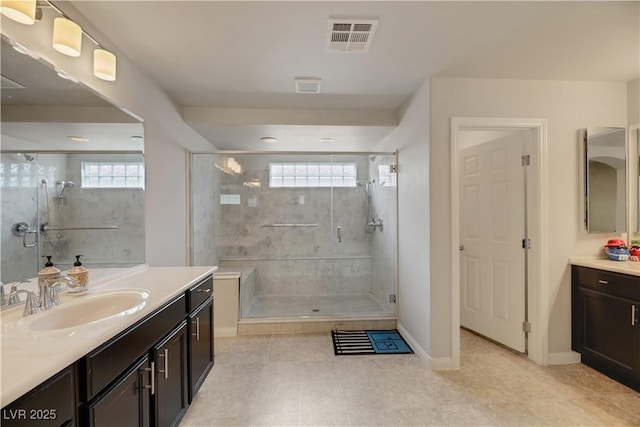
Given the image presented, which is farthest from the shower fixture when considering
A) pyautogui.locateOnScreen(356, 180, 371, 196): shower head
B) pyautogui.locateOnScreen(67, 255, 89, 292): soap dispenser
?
pyautogui.locateOnScreen(356, 180, 371, 196): shower head

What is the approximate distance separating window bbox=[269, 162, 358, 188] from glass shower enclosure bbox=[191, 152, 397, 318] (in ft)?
0.04

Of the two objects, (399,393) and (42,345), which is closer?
(42,345)

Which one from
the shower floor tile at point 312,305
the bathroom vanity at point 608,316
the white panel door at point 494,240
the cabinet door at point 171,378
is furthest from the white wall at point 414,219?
the cabinet door at point 171,378

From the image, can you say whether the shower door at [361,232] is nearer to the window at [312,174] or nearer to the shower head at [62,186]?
the window at [312,174]

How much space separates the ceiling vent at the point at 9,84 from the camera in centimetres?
122

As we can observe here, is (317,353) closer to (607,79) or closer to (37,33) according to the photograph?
(37,33)

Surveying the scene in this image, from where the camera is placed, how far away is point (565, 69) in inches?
90.4

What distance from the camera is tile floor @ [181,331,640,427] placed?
1830 millimetres

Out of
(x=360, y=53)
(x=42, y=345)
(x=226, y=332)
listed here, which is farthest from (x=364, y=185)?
(x=42, y=345)

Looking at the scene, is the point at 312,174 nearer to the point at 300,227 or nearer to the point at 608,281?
the point at 300,227

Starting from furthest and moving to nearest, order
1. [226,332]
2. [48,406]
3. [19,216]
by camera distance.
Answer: [226,332]
[19,216]
[48,406]

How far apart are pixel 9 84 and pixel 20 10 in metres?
0.30

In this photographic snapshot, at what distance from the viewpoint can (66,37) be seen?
143 centimetres

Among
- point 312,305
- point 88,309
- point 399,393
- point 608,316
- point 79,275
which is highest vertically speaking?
point 79,275
